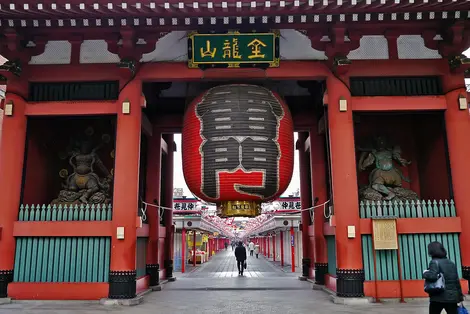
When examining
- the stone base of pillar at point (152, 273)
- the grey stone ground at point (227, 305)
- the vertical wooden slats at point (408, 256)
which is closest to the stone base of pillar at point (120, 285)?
the grey stone ground at point (227, 305)

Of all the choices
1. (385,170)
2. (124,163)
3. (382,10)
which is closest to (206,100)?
(124,163)

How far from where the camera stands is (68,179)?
11688mm

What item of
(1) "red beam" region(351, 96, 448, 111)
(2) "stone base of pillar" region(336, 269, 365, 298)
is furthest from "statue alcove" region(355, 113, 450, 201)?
(2) "stone base of pillar" region(336, 269, 365, 298)

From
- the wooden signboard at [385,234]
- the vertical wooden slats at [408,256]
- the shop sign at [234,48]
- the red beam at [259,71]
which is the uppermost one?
the shop sign at [234,48]

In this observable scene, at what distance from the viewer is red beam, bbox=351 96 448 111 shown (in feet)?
34.2

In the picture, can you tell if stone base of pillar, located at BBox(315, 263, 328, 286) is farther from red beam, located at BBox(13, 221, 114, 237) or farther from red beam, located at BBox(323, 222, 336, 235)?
red beam, located at BBox(13, 221, 114, 237)

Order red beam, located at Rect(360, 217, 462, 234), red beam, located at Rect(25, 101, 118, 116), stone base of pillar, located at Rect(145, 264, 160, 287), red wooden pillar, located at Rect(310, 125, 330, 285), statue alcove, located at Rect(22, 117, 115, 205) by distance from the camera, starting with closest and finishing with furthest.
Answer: red beam, located at Rect(360, 217, 462, 234) → red beam, located at Rect(25, 101, 118, 116) → statue alcove, located at Rect(22, 117, 115, 205) → stone base of pillar, located at Rect(145, 264, 160, 287) → red wooden pillar, located at Rect(310, 125, 330, 285)

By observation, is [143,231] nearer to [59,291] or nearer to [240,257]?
[59,291]

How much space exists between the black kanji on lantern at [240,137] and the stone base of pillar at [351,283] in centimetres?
273

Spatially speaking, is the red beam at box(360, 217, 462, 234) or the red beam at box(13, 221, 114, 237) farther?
the red beam at box(13, 221, 114, 237)

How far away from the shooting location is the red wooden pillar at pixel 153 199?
1323 cm

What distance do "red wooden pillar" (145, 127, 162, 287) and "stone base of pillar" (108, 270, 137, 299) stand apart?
3444 mm

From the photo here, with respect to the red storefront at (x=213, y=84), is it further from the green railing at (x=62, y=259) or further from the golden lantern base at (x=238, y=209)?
the golden lantern base at (x=238, y=209)

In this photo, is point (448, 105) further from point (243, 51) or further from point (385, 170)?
point (243, 51)
